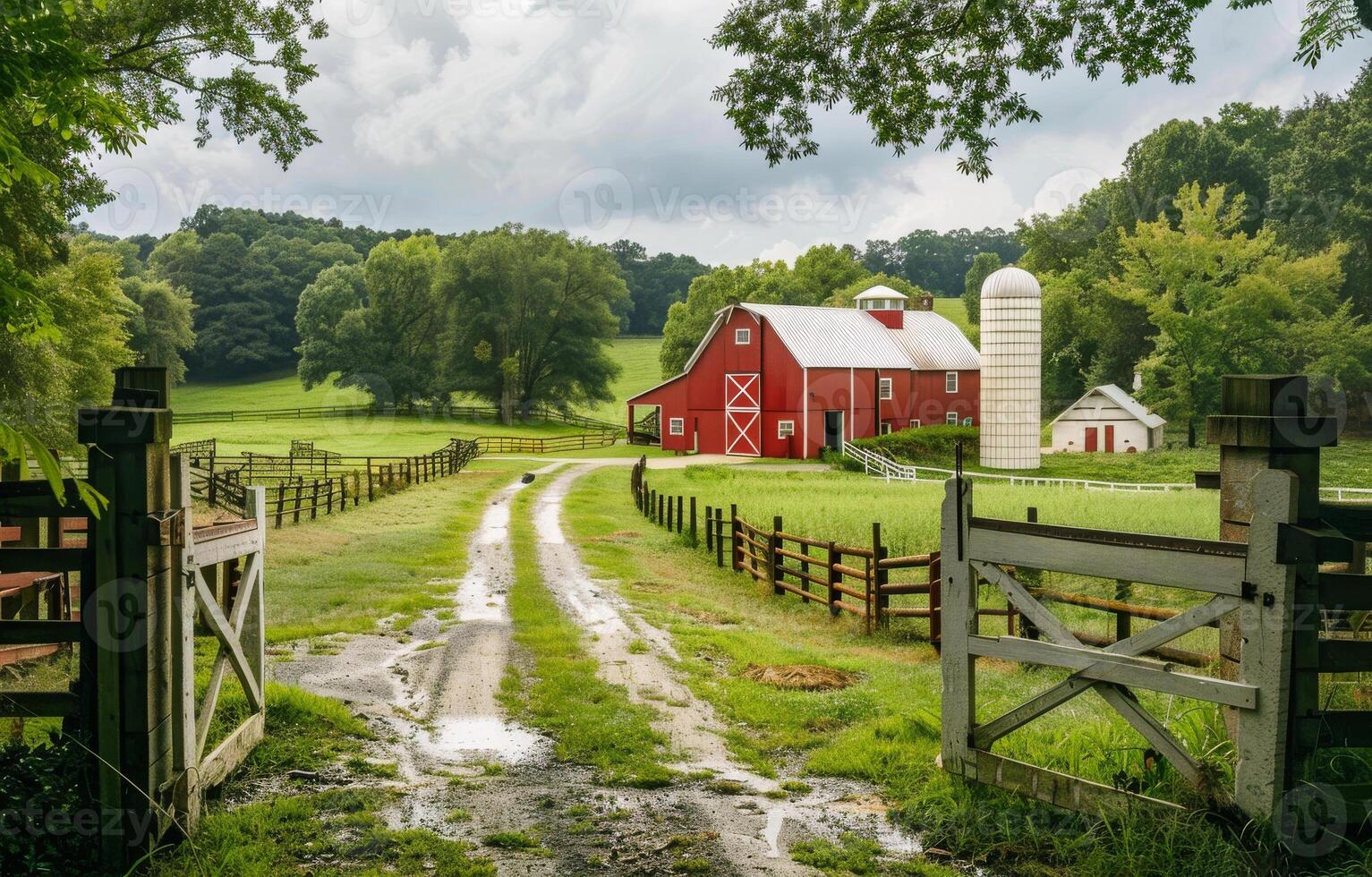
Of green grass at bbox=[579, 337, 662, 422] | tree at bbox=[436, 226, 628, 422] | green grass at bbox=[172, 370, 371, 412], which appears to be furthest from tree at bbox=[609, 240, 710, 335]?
tree at bbox=[436, 226, 628, 422]

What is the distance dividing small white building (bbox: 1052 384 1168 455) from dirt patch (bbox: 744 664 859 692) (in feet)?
144

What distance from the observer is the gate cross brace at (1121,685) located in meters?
4.66

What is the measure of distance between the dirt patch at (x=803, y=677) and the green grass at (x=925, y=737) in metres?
0.18

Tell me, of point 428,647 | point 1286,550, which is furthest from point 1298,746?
point 428,647

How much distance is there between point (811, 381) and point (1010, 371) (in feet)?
29.4

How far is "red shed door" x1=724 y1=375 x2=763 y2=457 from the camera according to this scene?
48.1 metres

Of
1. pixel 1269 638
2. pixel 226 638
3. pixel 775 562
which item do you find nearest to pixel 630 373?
pixel 775 562

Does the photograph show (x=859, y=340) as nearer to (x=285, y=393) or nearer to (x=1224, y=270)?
(x=1224, y=270)

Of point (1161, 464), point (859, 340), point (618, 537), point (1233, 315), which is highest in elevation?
point (1233, 315)

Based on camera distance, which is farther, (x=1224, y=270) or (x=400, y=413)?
(x=400, y=413)

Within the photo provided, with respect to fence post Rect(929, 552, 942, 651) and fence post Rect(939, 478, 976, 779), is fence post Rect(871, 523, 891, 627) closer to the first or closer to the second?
fence post Rect(929, 552, 942, 651)

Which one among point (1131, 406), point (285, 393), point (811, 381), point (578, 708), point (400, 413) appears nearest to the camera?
point (578, 708)

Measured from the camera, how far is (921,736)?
734 cm

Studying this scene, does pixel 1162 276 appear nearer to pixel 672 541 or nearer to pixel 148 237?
pixel 672 541
